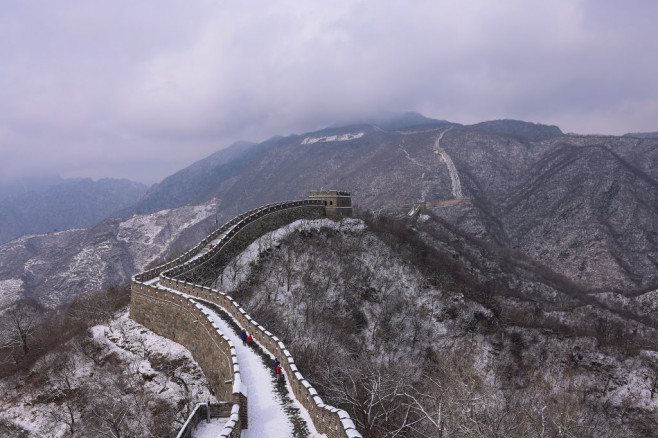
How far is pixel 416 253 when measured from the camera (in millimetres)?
61750

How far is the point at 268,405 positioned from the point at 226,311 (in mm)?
12989

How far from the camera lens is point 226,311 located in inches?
1083

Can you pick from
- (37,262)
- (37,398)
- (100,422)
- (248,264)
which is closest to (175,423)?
(100,422)

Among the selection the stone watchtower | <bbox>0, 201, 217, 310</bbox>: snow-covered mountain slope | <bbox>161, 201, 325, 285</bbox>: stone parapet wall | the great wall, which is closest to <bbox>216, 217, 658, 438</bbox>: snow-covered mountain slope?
<bbox>161, 201, 325, 285</bbox>: stone parapet wall

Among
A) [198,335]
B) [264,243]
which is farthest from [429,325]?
[198,335]

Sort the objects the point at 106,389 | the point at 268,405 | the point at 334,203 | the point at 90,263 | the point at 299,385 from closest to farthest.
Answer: the point at 268,405 < the point at 299,385 < the point at 106,389 < the point at 334,203 < the point at 90,263

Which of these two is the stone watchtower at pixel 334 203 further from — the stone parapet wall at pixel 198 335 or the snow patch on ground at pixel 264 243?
the stone parapet wall at pixel 198 335

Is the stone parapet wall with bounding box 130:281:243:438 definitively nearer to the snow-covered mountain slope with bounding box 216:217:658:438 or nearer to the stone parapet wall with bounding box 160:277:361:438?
the stone parapet wall with bounding box 160:277:361:438

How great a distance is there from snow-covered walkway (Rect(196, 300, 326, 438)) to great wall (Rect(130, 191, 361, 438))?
1.22 feet

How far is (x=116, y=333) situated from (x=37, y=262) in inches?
7460

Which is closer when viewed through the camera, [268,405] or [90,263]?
[268,405]

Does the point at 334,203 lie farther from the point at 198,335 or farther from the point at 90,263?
the point at 90,263

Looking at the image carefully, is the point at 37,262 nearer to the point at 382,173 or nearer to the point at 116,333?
the point at 382,173

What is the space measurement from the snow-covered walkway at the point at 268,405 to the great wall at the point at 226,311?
0.37m
